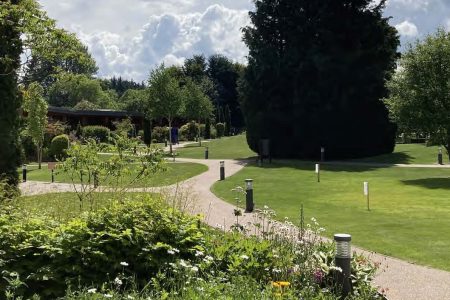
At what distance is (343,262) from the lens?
17.6 ft

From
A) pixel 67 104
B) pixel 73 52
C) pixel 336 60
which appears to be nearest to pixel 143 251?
pixel 73 52

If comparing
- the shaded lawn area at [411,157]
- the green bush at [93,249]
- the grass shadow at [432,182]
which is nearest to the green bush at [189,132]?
the shaded lawn area at [411,157]

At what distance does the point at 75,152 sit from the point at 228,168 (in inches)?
723

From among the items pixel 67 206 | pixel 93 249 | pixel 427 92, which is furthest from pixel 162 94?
pixel 93 249

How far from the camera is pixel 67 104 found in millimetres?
100625

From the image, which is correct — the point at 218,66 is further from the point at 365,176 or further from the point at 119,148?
the point at 119,148

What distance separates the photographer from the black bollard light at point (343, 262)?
5312mm

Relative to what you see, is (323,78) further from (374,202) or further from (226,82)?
(226,82)

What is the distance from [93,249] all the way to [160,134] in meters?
53.4

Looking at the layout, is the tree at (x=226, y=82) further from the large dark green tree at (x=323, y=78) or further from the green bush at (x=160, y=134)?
the large dark green tree at (x=323, y=78)

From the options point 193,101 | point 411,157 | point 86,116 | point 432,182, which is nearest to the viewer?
point 432,182

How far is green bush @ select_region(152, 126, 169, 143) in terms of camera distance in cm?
5760

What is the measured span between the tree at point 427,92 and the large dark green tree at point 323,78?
10.3 meters

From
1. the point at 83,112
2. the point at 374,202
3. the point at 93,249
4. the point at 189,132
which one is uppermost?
the point at 83,112
